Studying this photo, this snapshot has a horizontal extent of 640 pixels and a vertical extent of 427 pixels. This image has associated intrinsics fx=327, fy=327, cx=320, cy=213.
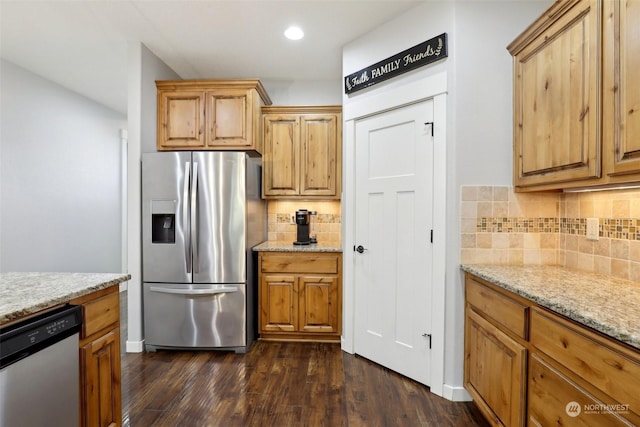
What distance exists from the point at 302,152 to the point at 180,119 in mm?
1236

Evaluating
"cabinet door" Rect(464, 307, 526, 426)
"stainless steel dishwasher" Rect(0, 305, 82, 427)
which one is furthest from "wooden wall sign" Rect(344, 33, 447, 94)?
"stainless steel dishwasher" Rect(0, 305, 82, 427)

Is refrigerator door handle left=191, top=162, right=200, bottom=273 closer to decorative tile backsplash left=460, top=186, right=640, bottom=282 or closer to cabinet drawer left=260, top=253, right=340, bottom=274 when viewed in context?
cabinet drawer left=260, top=253, right=340, bottom=274

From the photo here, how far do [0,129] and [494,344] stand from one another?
4531mm

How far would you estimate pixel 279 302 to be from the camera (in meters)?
3.11

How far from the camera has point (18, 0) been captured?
232 cm

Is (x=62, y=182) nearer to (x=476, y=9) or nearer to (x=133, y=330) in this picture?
(x=133, y=330)

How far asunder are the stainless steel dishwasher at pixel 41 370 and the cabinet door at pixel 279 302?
71.3 inches

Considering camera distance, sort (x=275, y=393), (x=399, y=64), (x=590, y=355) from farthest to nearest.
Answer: (x=399, y=64), (x=275, y=393), (x=590, y=355)

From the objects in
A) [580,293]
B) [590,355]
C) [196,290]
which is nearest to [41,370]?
[196,290]

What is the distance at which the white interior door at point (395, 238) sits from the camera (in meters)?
2.31

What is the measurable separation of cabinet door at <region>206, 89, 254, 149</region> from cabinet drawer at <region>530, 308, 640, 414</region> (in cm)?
273

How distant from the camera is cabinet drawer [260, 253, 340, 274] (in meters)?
3.08

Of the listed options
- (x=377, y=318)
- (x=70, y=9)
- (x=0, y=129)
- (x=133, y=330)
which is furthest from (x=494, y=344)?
(x=0, y=129)

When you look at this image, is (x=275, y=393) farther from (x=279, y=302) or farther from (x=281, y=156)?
(x=281, y=156)
